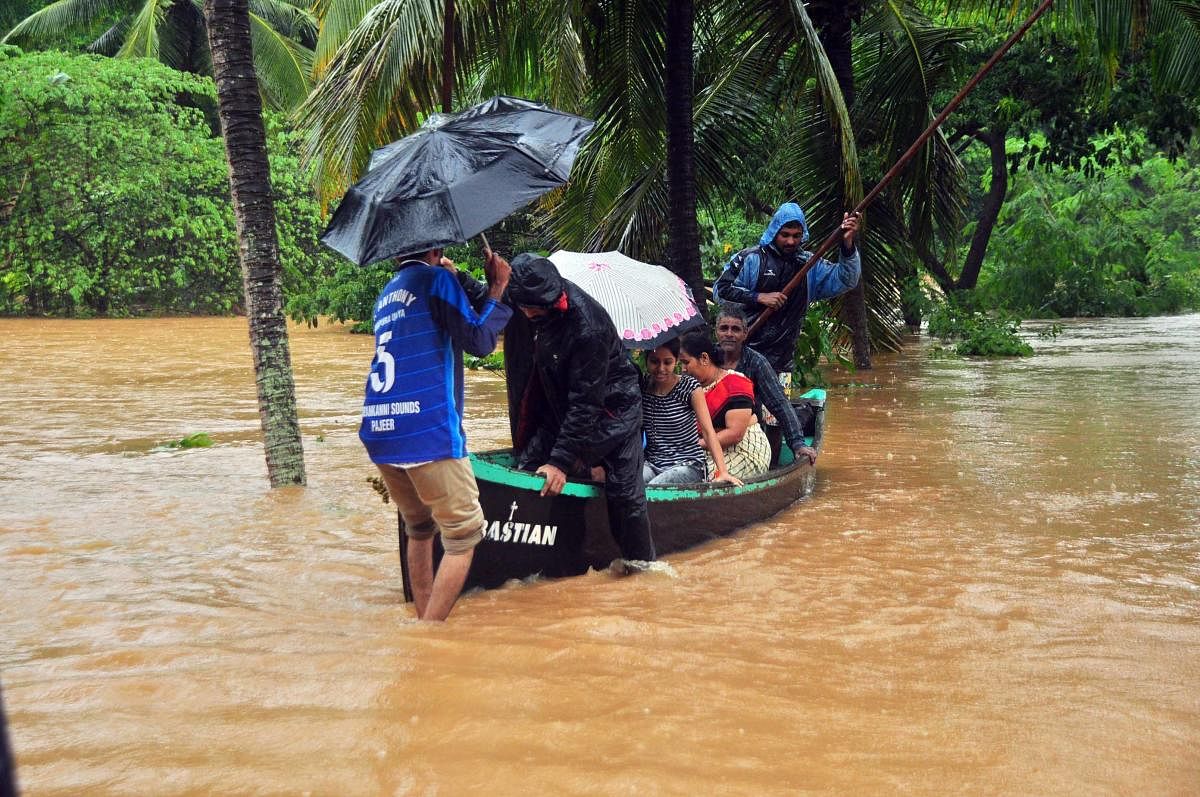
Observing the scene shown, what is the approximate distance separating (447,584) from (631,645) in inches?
31.1

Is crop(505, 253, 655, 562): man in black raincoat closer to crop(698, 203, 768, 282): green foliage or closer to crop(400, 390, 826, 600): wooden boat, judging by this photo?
crop(400, 390, 826, 600): wooden boat

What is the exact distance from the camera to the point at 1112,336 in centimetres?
2412

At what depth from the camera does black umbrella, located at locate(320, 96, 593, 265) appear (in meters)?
4.57

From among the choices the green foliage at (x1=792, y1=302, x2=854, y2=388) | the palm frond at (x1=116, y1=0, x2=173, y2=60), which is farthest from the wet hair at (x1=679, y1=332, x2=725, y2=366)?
the palm frond at (x1=116, y1=0, x2=173, y2=60)

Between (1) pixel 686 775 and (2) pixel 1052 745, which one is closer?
(1) pixel 686 775

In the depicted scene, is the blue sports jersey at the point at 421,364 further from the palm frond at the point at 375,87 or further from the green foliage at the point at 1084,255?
the green foliage at the point at 1084,255

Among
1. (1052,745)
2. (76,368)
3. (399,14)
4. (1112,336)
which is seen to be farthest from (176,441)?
(1112,336)

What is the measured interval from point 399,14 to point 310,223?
20409mm

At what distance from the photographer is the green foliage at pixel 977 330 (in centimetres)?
1955

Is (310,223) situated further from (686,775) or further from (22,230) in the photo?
(686,775)

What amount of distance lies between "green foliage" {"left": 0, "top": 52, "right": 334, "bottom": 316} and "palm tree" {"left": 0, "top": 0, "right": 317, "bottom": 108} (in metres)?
1.37

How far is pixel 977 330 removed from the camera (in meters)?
19.8

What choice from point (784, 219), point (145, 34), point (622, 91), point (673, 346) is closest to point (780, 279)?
point (784, 219)

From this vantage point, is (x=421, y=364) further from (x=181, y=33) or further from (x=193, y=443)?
(x=181, y=33)
